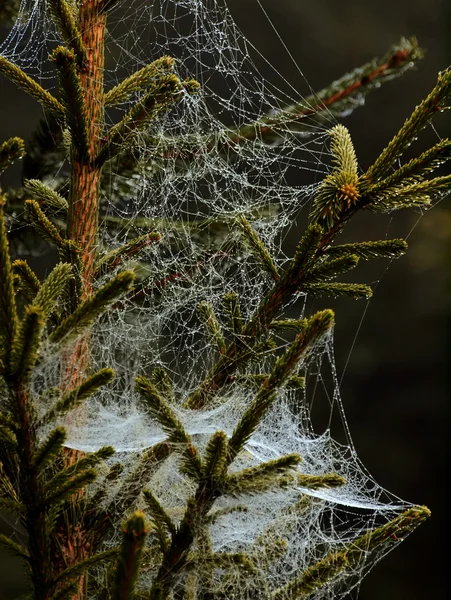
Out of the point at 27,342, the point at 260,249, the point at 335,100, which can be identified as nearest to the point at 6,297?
the point at 27,342

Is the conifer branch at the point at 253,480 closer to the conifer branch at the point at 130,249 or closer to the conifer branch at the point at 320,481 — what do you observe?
the conifer branch at the point at 320,481

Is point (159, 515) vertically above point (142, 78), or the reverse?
point (142, 78)

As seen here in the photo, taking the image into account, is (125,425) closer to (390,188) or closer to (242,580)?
(242,580)

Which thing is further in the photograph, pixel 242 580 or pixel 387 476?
pixel 387 476

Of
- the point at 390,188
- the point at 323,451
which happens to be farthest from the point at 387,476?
the point at 390,188

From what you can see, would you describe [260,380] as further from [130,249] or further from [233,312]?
[130,249]

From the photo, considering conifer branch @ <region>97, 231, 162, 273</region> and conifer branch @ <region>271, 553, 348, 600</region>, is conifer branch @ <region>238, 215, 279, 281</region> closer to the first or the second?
conifer branch @ <region>97, 231, 162, 273</region>
